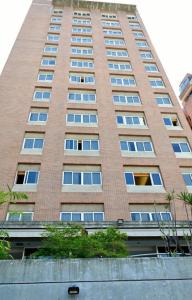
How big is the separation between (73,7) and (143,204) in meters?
33.4

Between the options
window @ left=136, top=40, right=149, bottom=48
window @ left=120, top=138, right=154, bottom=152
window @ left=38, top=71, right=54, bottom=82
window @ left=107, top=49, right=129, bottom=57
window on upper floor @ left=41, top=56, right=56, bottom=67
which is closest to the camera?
window @ left=120, top=138, right=154, bottom=152

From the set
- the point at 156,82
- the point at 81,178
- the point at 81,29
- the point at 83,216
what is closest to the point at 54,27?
the point at 81,29

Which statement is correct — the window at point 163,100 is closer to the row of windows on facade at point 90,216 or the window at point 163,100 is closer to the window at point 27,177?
the row of windows on facade at point 90,216

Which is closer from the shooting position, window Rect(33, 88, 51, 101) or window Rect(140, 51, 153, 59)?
window Rect(33, 88, 51, 101)

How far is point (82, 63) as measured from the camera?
3231 centimetres

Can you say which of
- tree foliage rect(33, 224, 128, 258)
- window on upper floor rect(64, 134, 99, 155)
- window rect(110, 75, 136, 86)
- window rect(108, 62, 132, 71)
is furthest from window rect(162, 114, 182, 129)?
tree foliage rect(33, 224, 128, 258)

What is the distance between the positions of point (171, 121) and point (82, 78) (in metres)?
9.91

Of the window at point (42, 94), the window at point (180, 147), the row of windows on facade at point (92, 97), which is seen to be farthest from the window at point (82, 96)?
the window at point (180, 147)

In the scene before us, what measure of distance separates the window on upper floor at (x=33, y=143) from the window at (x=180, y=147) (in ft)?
34.3

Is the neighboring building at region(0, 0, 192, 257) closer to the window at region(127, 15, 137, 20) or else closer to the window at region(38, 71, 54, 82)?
the window at region(38, 71, 54, 82)

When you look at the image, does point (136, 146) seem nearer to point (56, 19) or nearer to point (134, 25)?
point (134, 25)

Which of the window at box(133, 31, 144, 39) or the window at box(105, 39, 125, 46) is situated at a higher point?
the window at box(133, 31, 144, 39)

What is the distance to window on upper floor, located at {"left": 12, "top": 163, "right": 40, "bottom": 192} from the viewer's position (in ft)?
65.3

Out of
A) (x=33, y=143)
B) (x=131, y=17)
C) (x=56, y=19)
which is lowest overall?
(x=33, y=143)
